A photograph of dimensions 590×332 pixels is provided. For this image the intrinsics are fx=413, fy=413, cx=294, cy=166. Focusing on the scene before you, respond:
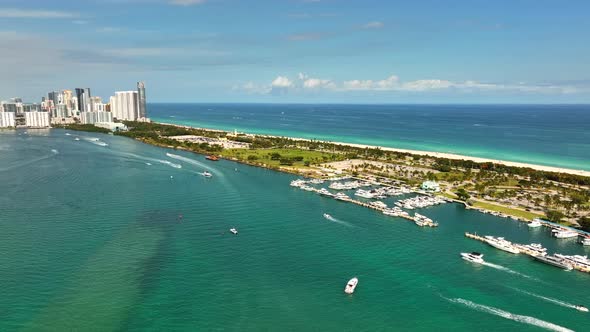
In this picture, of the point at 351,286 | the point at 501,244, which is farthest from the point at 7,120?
the point at 501,244

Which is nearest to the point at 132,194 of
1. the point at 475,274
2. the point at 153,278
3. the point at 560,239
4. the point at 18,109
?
the point at 153,278

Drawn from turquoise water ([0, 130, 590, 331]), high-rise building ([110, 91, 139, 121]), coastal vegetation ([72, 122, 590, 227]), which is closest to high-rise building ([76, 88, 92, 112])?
high-rise building ([110, 91, 139, 121])

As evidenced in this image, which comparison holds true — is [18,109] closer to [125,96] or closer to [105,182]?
[125,96]

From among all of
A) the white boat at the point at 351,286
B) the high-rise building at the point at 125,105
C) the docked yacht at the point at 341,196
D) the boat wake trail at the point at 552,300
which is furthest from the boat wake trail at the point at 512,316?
the high-rise building at the point at 125,105

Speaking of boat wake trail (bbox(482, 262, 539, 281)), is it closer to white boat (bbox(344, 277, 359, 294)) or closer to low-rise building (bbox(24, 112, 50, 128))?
white boat (bbox(344, 277, 359, 294))

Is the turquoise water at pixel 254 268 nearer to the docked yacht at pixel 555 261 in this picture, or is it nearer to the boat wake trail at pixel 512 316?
the boat wake trail at pixel 512 316

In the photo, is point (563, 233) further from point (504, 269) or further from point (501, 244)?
point (504, 269)
